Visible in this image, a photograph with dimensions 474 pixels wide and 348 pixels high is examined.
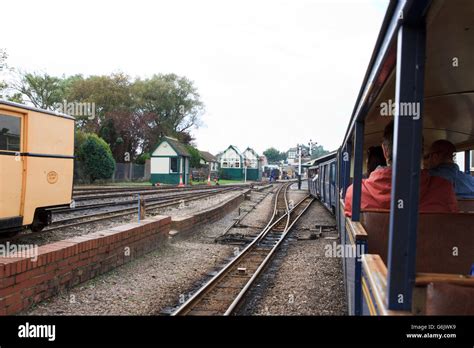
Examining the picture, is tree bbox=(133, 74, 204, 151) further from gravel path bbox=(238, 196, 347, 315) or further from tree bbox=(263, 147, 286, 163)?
tree bbox=(263, 147, 286, 163)

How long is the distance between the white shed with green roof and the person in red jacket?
3580 cm

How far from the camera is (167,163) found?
39656 mm

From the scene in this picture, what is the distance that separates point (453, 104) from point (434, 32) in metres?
2.35

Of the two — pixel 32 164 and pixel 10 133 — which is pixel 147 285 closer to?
pixel 32 164

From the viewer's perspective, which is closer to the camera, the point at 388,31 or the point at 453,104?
the point at 388,31

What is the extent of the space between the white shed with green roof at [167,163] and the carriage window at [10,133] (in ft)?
106

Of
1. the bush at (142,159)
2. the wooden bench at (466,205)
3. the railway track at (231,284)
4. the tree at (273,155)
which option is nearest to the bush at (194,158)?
the bush at (142,159)

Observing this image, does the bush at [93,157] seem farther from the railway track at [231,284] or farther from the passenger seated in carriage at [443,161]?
the passenger seated in carriage at [443,161]

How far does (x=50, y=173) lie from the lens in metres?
7.74

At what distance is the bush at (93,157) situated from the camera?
29516 mm

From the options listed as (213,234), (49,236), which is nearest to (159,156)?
(213,234)
